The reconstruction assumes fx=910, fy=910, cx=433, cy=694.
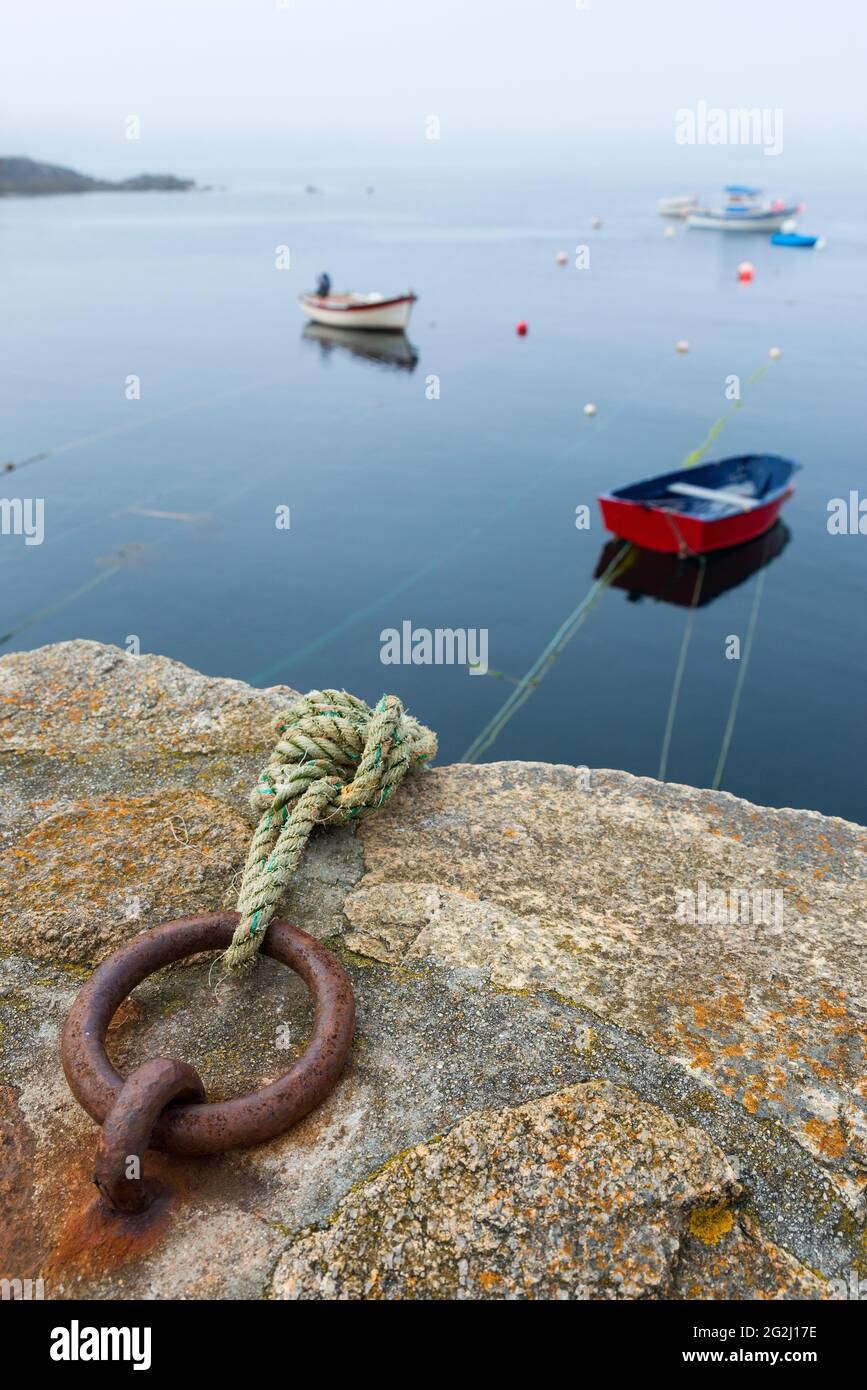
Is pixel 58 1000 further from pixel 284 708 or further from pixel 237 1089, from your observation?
pixel 284 708

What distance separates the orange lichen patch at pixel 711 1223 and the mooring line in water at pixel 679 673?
27.0 feet

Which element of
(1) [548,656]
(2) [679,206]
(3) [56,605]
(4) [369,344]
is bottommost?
(1) [548,656]

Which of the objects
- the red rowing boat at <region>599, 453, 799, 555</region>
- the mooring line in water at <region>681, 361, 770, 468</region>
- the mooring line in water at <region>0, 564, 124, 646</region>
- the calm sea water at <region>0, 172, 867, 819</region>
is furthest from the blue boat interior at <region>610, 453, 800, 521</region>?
the mooring line in water at <region>0, 564, 124, 646</region>

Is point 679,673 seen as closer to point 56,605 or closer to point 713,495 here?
point 713,495

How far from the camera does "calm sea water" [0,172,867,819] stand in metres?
13.6

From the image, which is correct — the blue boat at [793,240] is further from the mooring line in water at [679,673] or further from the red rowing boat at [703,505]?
the mooring line in water at [679,673]

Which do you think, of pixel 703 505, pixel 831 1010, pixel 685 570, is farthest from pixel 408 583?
pixel 831 1010

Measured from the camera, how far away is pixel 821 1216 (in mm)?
2285

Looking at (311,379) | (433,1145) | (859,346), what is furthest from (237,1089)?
(859,346)

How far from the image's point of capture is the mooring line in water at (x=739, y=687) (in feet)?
39.9

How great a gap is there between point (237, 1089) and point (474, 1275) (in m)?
0.82

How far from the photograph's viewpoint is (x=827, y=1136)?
8.07 ft

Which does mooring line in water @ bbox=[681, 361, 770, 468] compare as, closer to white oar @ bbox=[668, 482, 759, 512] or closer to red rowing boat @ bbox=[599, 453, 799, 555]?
red rowing boat @ bbox=[599, 453, 799, 555]

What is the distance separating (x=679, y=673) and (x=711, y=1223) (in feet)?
41.7
